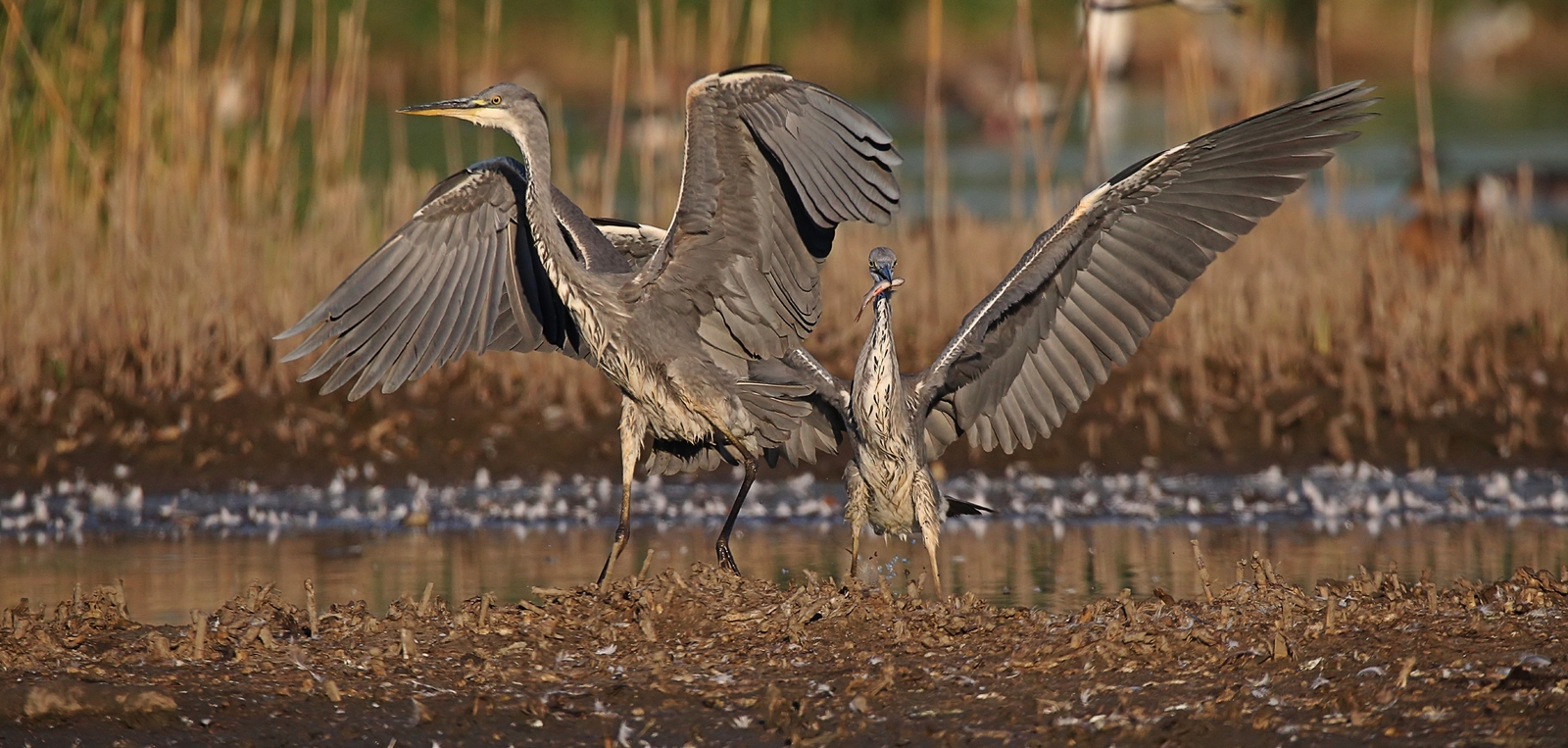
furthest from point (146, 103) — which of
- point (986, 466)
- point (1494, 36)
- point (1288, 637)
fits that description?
point (1494, 36)

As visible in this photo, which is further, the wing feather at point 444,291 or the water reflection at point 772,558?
the wing feather at point 444,291

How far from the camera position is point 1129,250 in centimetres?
630

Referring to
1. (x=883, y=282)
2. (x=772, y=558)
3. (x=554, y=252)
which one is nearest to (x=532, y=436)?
(x=772, y=558)

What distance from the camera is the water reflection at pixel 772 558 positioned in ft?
21.8

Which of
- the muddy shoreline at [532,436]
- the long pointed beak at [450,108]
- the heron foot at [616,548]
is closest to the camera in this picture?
the heron foot at [616,548]

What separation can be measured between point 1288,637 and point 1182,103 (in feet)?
26.9

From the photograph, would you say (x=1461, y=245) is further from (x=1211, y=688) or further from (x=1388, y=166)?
(x=1388, y=166)

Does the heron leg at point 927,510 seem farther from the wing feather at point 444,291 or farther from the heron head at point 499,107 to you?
→ the heron head at point 499,107

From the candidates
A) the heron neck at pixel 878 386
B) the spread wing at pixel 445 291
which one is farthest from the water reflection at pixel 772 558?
the spread wing at pixel 445 291

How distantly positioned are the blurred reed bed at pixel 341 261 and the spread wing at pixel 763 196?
3.10 meters

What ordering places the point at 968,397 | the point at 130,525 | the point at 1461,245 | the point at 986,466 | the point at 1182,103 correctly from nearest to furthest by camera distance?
the point at 968,397 < the point at 130,525 < the point at 986,466 < the point at 1461,245 < the point at 1182,103

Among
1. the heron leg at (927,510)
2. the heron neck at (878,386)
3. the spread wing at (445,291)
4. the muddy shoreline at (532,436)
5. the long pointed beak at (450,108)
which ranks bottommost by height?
the heron leg at (927,510)

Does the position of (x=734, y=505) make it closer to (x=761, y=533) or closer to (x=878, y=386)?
(x=878, y=386)

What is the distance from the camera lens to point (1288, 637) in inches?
193
